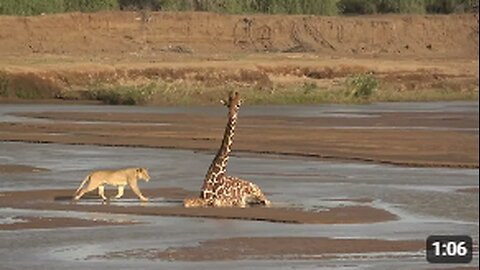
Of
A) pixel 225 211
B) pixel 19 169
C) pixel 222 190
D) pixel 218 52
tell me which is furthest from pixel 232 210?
pixel 218 52

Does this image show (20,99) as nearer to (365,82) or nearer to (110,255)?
(365,82)

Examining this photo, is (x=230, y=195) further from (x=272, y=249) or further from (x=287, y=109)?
(x=287, y=109)

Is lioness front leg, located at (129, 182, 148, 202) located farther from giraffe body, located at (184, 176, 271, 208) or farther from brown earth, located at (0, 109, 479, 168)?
brown earth, located at (0, 109, 479, 168)

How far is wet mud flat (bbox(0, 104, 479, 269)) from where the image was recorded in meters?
16.7

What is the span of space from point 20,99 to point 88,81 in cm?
468

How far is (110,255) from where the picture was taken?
659 inches

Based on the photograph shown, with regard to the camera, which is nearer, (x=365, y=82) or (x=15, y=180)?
(x=15, y=180)

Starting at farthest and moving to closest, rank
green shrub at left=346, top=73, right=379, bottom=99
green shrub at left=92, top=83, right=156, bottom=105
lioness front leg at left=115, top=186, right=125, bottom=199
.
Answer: green shrub at left=346, top=73, right=379, bottom=99 < green shrub at left=92, top=83, right=156, bottom=105 < lioness front leg at left=115, top=186, right=125, bottom=199

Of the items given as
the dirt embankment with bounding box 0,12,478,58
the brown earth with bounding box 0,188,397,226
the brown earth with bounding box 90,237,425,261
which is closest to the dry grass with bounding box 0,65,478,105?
the dirt embankment with bounding box 0,12,478,58

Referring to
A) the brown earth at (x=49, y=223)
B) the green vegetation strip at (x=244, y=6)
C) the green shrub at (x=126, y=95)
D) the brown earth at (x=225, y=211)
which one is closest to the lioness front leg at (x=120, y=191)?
the brown earth at (x=225, y=211)

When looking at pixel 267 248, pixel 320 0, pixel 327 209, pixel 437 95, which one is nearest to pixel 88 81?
pixel 437 95

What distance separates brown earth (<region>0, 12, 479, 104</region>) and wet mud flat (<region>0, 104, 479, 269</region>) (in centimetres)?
1940

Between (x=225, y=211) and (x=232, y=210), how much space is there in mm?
180

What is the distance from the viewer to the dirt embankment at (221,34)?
2955 inches
